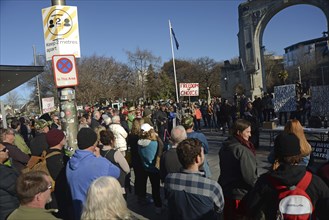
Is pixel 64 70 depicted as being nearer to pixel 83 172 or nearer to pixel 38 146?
pixel 38 146

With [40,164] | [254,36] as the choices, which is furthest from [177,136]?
[254,36]

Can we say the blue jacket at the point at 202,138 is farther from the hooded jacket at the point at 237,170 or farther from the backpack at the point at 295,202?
the backpack at the point at 295,202

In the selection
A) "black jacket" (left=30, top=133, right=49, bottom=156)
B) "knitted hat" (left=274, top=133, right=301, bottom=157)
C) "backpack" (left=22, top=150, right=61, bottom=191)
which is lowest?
"backpack" (left=22, top=150, right=61, bottom=191)

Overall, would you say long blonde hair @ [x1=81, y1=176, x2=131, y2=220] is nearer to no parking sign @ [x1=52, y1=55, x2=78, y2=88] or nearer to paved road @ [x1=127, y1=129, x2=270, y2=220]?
no parking sign @ [x1=52, y1=55, x2=78, y2=88]

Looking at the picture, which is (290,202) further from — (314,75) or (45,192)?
(314,75)

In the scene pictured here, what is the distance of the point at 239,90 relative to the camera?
5725 centimetres

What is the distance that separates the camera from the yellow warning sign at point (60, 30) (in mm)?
5027

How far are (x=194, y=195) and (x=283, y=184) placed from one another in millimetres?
844

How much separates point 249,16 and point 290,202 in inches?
1658

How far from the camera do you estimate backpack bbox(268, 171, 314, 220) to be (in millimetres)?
2596

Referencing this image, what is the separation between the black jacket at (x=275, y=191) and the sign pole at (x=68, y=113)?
3091mm

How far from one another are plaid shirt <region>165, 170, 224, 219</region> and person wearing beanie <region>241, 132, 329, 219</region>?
29 centimetres

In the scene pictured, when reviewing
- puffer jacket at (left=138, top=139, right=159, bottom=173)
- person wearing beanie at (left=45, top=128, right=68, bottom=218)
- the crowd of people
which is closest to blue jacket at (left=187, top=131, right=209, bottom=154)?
the crowd of people

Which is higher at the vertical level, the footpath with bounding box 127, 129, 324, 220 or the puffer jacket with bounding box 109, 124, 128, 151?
the puffer jacket with bounding box 109, 124, 128, 151
